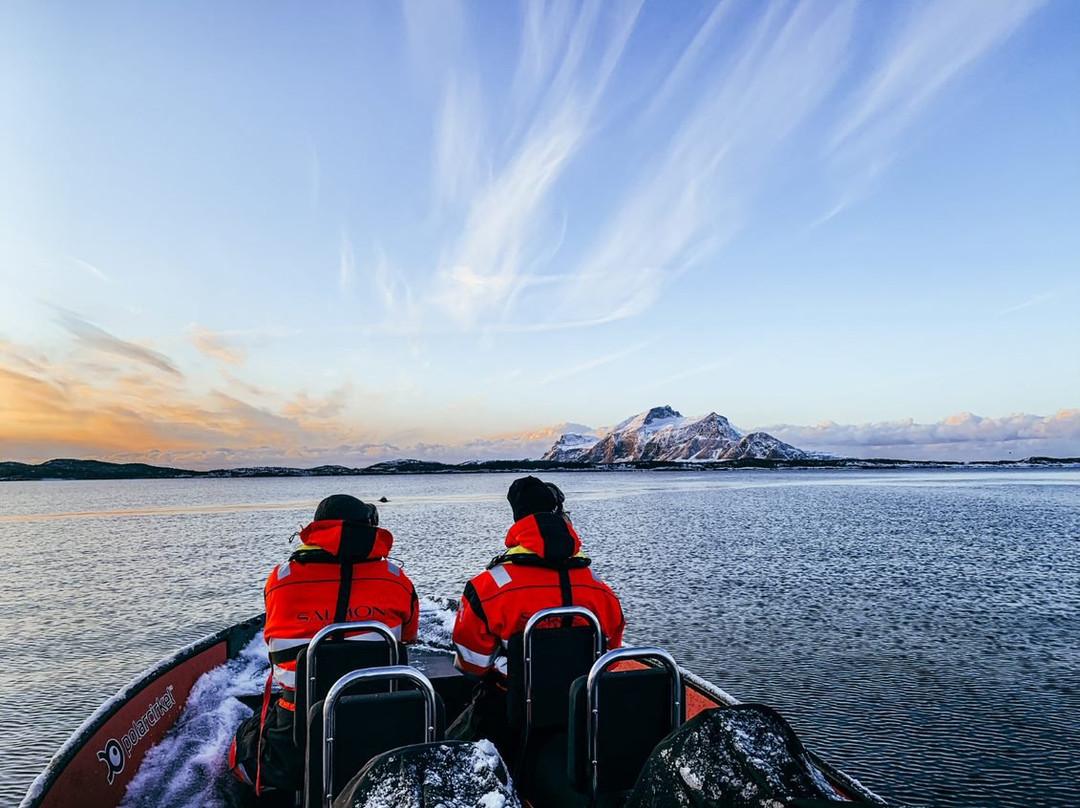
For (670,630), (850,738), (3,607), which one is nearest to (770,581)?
(670,630)

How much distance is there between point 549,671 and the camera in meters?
4.28

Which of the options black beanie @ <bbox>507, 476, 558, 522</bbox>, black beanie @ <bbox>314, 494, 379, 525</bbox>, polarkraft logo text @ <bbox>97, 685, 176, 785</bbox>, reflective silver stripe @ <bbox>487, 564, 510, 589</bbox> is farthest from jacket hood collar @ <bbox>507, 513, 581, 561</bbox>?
polarkraft logo text @ <bbox>97, 685, 176, 785</bbox>

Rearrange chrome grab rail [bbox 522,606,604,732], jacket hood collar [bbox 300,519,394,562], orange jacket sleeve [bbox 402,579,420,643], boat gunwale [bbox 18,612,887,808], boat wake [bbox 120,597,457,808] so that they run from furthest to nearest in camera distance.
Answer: boat wake [bbox 120,597,457,808] → orange jacket sleeve [bbox 402,579,420,643] → jacket hood collar [bbox 300,519,394,562] → chrome grab rail [bbox 522,606,604,732] → boat gunwale [bbox 18,612,887,808]

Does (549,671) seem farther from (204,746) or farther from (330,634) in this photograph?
(204,746)

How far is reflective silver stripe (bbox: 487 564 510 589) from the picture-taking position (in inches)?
182

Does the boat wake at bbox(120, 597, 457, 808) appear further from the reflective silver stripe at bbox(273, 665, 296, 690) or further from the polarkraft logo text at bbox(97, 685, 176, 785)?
the reflective silver stripe at bbox(273, 665, 296, 690)

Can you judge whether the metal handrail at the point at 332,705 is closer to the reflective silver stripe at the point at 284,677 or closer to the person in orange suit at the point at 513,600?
the person in orange suit at the point at 513,600

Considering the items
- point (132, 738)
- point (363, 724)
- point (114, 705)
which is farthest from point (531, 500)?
point (132, 738)

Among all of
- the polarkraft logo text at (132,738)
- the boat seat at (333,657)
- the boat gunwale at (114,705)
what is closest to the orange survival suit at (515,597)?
the boat seat at (333,657)

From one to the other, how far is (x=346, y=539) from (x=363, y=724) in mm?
1477

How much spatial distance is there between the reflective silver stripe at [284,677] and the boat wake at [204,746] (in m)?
1.67

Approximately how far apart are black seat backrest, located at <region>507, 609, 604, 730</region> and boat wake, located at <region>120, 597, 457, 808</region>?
2826 millimetres

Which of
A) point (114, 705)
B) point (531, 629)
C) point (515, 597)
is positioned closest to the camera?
point (531, 629)

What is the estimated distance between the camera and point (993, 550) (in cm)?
2484
